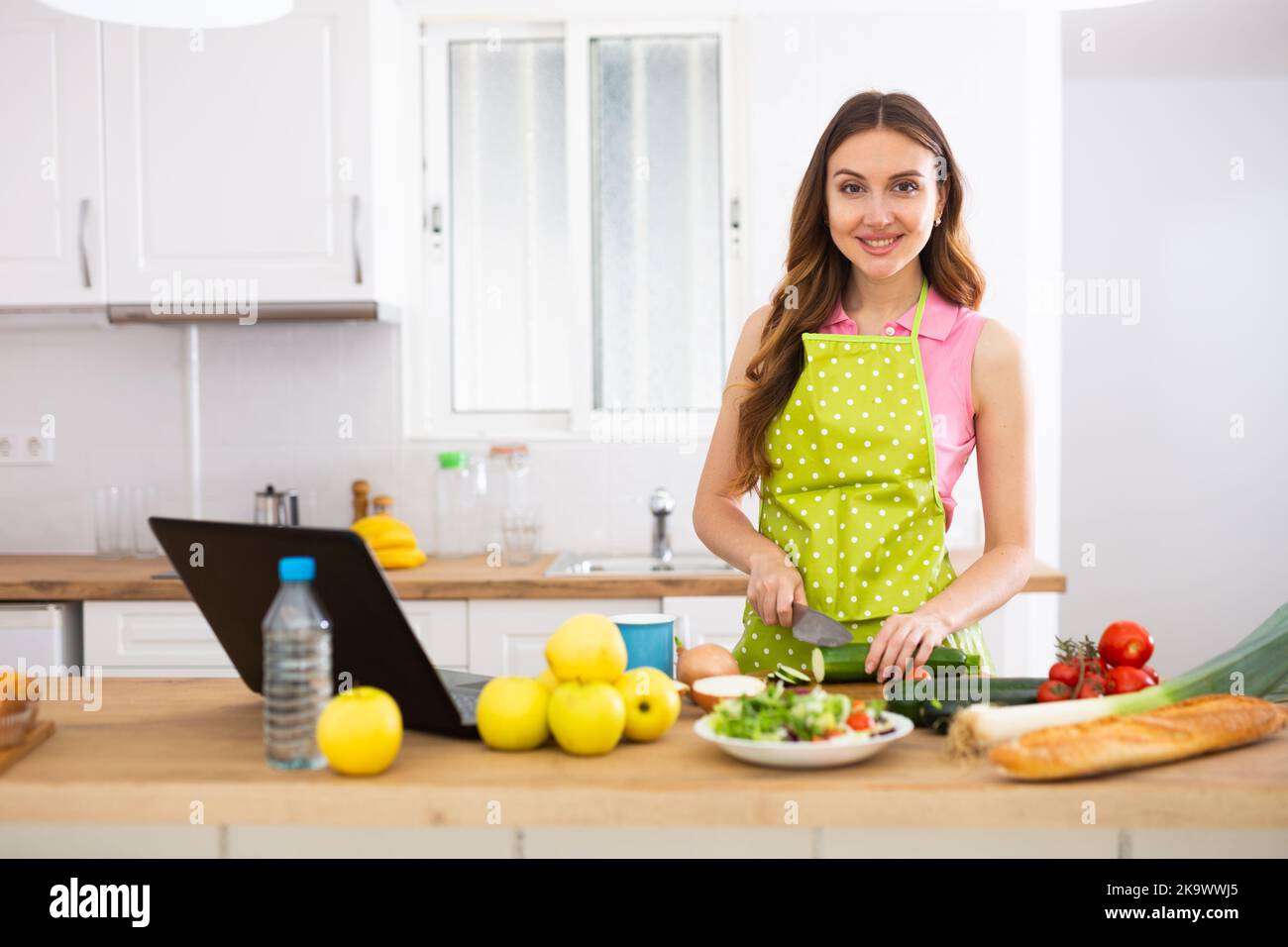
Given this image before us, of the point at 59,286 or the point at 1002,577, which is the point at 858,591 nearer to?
the point at 1002,577

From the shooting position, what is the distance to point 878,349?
189cm

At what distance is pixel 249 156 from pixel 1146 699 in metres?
2.55

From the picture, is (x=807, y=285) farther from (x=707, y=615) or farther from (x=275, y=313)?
(x=275, y=313)

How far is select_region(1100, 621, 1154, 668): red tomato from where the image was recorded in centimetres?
142

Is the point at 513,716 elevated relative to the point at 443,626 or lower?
elevated

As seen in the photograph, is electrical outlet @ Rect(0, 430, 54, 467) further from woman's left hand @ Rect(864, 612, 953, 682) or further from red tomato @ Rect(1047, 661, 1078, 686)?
red tomato @ Rect(1047, 661, 1078, 686)

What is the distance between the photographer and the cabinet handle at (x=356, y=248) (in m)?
3.02

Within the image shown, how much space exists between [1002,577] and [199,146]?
2316 millimetres

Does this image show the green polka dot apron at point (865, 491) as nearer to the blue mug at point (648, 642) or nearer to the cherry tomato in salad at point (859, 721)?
the blue mug at point (648, 642)

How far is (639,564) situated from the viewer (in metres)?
3.29

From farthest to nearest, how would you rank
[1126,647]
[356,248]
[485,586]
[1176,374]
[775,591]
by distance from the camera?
[1176,374]
[356,248]
[485,586]
[775,591]
[1126,647]

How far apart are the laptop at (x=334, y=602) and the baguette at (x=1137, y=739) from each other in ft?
1.86

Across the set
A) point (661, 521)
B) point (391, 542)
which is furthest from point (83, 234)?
point (661, 521)
